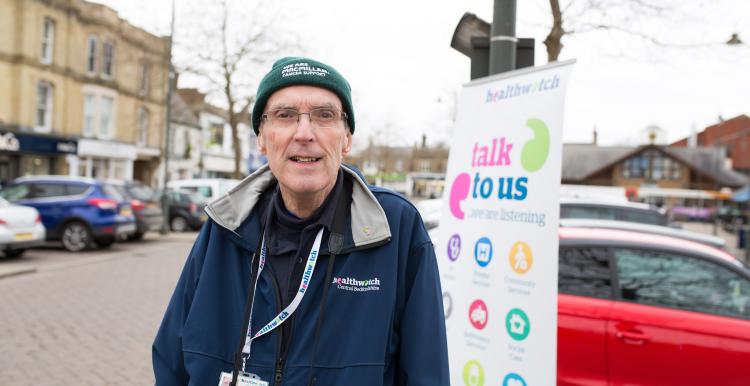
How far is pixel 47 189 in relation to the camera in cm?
1394

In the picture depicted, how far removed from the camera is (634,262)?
440cm

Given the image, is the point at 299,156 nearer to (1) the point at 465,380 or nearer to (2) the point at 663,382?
(1) the point at 465,380

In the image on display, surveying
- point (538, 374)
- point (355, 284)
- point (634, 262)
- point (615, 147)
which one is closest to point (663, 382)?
point (634, 262)

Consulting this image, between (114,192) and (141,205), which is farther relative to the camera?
(141,205)

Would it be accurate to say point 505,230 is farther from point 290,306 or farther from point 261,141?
point 290,306

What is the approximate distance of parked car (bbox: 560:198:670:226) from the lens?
10586mm

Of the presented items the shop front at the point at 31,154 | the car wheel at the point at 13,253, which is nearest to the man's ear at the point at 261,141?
the car wheel at the point at 13,253

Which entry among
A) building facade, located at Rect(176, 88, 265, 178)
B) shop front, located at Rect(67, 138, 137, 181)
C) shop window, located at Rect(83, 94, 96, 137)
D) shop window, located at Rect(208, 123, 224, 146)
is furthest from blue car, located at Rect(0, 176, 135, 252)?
shop window, located at Rect(208, 123, 224, 146)

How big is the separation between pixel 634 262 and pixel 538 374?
1686 millimetres

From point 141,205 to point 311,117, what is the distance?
15195 millimetres

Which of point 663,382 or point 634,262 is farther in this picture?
point 634,262

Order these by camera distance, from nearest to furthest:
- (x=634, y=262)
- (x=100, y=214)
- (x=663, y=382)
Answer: (x=663, y=382) < (x=634, y=262) < (x=100, y=214)

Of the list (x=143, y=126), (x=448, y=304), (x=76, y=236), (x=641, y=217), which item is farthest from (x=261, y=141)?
(x=143, y=126)

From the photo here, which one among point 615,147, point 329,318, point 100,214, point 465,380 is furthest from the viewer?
point 615,147
